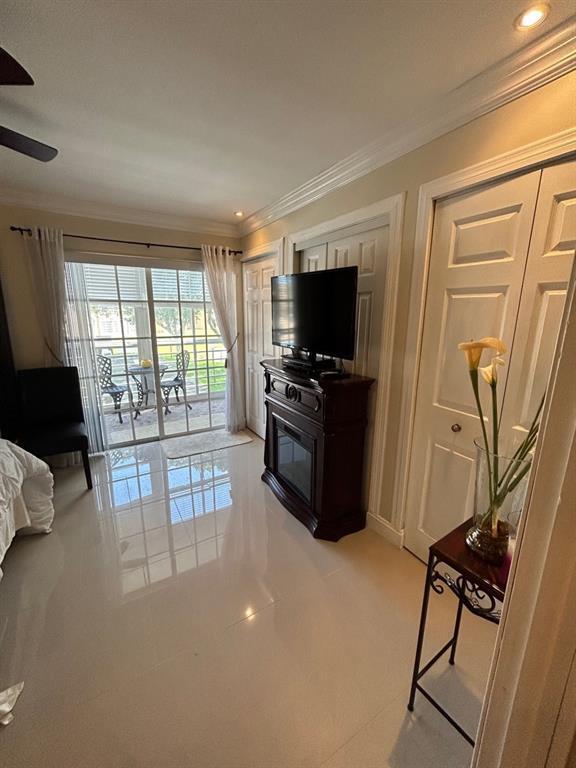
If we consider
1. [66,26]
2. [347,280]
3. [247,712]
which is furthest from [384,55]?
[247,712]

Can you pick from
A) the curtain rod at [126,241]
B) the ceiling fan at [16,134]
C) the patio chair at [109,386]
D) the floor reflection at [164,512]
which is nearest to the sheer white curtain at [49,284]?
the curtain rod at [126,241]

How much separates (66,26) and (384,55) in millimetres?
1174

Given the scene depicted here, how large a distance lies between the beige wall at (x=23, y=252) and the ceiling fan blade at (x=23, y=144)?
1.60 meters

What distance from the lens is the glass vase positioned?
3.35 ft

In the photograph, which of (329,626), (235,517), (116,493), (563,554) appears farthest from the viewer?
(116,493)

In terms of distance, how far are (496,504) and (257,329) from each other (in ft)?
9.87

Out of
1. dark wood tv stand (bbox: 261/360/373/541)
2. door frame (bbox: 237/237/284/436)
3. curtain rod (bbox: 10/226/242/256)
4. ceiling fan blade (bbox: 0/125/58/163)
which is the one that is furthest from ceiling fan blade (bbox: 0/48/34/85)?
curtain rod (bbox: 10/226/242/256)

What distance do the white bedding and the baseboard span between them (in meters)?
2.17

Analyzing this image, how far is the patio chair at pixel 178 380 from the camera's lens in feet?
12.7

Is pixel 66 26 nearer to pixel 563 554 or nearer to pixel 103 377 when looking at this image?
pixel 563 554

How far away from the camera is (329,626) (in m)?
1.59

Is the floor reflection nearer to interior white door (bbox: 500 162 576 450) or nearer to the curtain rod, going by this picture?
interior white door (bbox: 500 162 576 450)

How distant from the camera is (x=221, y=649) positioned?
1479 mm

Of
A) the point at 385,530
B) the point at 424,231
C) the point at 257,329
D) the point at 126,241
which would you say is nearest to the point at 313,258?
the point at 424,231
